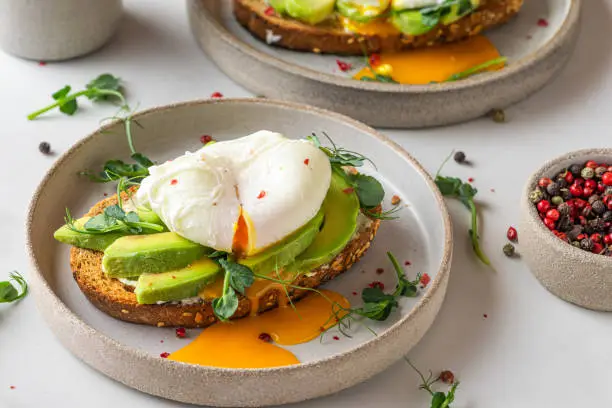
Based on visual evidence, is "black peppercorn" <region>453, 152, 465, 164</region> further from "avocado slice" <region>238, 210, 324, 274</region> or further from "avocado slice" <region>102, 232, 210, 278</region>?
"avocado slice" <region>102, 232, 210, 278</region>

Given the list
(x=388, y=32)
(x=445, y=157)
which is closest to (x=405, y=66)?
(x=388, y=32)

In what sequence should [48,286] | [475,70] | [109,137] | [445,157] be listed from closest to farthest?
[48,286] < [109,137] < [445,157] < [475,70]

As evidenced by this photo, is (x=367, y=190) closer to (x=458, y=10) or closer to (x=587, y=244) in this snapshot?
(x=587, y=244)

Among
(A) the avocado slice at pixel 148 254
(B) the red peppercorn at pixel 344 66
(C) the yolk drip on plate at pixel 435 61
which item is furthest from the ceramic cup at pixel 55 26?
(A) the avocado slice at pixel 148 254

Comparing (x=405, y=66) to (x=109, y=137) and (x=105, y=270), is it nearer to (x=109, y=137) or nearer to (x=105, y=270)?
(x=109, y=137)

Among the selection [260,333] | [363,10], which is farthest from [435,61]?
[260,333]

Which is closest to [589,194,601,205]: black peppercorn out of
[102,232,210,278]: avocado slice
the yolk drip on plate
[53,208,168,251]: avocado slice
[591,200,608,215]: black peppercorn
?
[591,200,608,215]: black peppercorn

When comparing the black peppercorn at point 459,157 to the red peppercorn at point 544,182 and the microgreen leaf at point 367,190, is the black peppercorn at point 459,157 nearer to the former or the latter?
the red peppercorn at point 544,182
